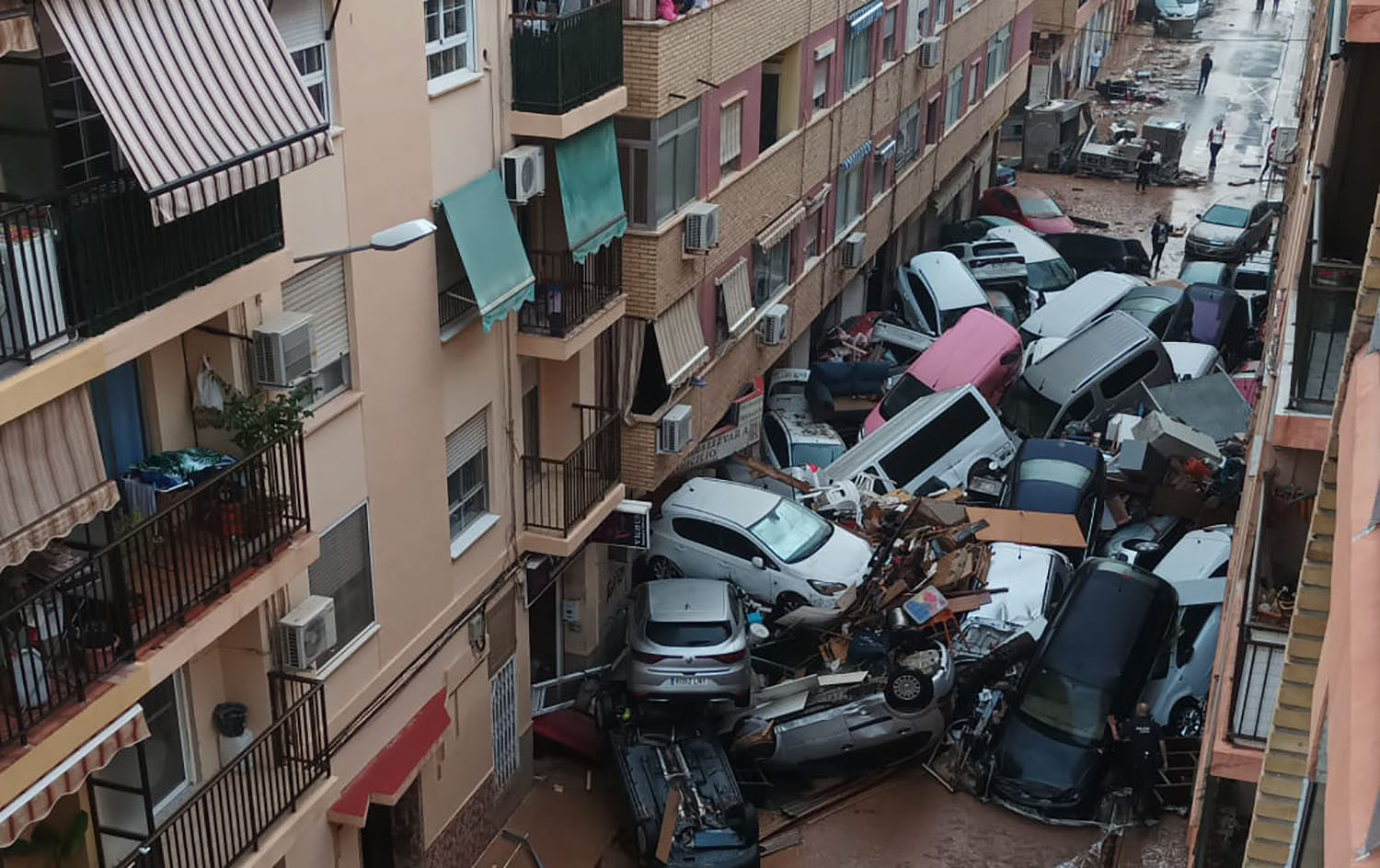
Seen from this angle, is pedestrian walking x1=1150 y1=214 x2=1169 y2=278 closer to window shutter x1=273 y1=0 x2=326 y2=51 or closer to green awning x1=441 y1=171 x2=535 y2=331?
green awning x1=441 y1=171 x2=535 y2=331

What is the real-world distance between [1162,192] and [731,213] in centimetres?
2669

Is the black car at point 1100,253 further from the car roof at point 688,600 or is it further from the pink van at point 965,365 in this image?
the car roof at point 688,600

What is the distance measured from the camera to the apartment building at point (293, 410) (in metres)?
8.27

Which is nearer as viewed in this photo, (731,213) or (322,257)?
(322,257)

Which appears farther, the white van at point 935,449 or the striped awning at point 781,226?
the white van at point 935,449

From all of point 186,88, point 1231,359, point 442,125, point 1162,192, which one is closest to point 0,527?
point 186,88

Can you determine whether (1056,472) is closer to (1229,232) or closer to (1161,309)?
(1161,309)

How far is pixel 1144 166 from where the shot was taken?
41.7 m

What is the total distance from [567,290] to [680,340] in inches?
108

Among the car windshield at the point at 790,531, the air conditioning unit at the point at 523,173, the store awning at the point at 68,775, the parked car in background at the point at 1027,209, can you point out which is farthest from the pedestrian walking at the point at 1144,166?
the store awning at the point at 68,775

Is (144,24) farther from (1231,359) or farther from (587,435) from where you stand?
(1231,359)

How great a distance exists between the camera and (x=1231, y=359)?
28.4m

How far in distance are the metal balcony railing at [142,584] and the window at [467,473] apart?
3317 mm

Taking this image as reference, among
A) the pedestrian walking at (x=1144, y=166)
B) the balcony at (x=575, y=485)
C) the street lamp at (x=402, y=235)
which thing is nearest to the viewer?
the street lamp at (x=402, y=235)
